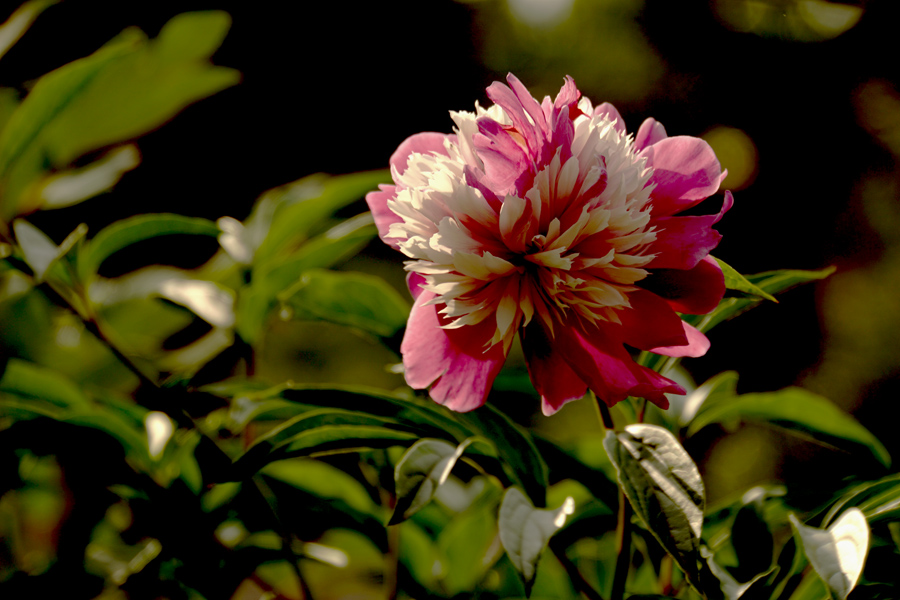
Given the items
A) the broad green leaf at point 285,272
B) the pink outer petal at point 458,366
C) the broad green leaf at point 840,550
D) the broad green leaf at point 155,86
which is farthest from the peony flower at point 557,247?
the broad green leaf at point 155,86

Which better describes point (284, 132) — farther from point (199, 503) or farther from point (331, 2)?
point (199, 503)

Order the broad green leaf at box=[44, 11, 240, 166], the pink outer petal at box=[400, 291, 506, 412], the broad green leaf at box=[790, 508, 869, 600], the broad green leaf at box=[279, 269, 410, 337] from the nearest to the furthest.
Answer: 1. the broad green leaf at box=[790, 508, 869, 600]
2. the pink outer petal at box=[400, 291, 506, 412]
3. the broad green leaf at box=[279, 269, 410, 337]
4. the broad green leaf at box=[44, 11, 240, 166]

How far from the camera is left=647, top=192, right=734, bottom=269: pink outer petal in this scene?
0.34 meters

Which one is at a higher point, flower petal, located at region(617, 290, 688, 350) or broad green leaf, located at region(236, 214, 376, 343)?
flower petal, located at region(617, 290, 688, 350)

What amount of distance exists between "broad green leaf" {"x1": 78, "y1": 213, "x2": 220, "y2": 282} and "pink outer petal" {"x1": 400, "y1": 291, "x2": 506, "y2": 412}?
375 mm

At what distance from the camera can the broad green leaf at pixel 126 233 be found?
0.60 meters

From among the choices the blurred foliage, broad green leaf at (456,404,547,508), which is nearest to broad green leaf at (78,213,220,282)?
the blurred foliage

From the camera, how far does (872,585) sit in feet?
1.29

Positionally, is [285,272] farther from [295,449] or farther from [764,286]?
[764,286]

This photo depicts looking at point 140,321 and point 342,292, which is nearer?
point 342,292

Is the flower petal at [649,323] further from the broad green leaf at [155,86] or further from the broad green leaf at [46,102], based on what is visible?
the broad green leaf at [155,86]

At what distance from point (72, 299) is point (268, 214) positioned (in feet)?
0.79

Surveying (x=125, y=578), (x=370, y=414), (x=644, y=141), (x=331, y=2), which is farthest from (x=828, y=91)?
(x=125, y=578)

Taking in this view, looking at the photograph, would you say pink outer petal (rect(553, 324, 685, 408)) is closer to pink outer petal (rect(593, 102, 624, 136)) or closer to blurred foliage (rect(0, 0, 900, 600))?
blurred foliage (rect(0, 0, 900, 600))
